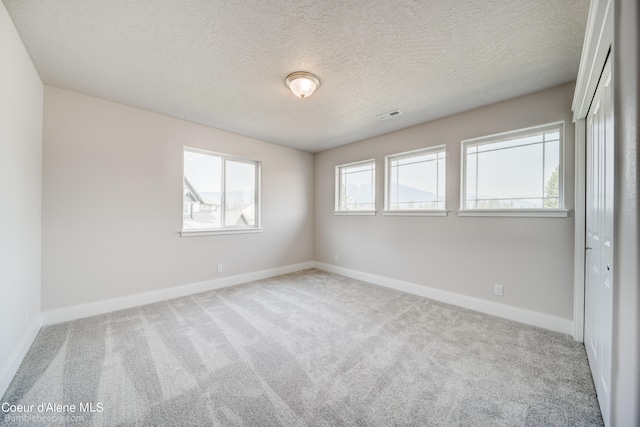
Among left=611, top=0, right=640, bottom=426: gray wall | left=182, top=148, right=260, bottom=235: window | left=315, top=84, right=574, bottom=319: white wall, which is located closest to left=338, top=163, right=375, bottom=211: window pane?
left=315, top=84, right=574, bottom=319: white wall

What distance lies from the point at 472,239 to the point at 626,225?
2.25 metres

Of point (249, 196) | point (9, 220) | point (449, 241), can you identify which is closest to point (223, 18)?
point (9, 220)

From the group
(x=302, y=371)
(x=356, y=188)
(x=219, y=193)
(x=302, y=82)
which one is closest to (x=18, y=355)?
(x=302, y=371)

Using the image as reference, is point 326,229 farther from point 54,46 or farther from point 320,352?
point 54,46

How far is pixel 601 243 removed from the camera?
163cm

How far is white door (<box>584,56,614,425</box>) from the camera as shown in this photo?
1.36m

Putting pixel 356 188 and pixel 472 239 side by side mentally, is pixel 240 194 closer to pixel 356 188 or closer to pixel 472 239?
pixel 356 188

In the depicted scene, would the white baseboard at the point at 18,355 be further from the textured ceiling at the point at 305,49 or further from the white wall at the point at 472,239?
the white wall at the point at 472,239

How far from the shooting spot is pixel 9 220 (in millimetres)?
1817

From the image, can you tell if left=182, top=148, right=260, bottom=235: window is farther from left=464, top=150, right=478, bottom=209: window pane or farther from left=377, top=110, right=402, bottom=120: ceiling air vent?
left=464, top=150, right=478, bottom=209: window pane

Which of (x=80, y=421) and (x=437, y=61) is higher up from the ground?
(x=437, y=61)

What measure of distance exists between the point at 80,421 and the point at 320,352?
5.19 feet

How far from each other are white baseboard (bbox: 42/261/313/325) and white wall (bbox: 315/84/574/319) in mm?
1963

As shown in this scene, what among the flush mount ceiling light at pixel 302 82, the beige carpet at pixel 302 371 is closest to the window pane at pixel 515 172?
the beige carpet at pixel 302 371
